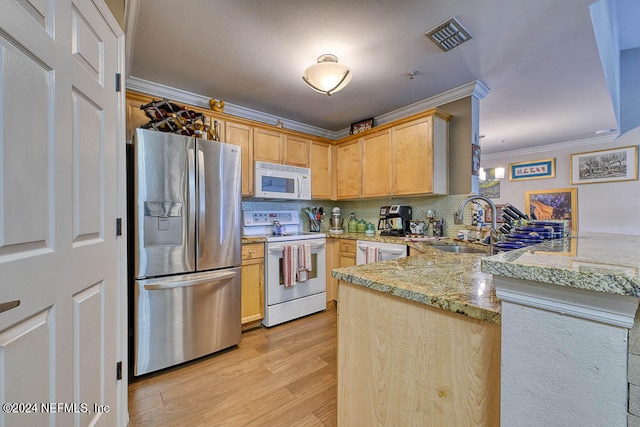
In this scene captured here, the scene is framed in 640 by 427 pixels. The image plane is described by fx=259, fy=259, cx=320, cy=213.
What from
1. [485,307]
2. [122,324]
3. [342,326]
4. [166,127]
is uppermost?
[166,127]

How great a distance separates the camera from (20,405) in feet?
2.48

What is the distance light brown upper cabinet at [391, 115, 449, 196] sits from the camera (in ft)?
8.87

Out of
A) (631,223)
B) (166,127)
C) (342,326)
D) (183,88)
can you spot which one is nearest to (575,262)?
(342,326)

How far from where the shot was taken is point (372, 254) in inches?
112

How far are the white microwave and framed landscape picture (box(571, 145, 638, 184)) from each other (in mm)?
4836

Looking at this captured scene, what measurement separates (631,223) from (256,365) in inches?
231

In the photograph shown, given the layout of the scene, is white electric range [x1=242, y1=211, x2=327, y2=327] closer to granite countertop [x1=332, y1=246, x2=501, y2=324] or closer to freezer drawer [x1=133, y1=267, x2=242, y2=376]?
freezer drawer [x1=133, y1=267, x2=242, y2=376]

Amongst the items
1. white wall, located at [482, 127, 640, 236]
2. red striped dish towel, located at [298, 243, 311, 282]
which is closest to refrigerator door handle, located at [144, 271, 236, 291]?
red striped dish towel, located at [298, 243, 311, 282]

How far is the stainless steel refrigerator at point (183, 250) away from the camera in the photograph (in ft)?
6.16

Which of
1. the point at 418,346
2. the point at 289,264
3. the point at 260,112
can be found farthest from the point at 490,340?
the point at 260,112

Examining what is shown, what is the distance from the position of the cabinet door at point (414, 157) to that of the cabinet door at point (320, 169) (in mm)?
1010

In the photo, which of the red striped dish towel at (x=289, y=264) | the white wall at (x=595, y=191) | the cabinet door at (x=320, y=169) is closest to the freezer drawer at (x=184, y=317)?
the red striped dish towel at (x=289, y=264)

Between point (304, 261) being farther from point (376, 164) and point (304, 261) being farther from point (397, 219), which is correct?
point (376, 164)

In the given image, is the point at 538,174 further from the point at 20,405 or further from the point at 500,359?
the point at 20,405
